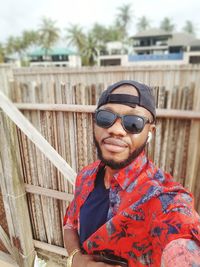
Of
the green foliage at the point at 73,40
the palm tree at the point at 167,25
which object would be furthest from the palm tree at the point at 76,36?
the palm tree at the point at 167,25

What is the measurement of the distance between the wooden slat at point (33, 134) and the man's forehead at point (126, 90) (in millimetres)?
1177

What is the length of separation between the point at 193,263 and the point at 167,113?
1.25m

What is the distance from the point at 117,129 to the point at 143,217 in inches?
18.6

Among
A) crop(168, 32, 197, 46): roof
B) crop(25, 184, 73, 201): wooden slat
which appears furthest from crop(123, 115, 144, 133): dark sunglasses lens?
crop(168, 32, 197, 46): roof

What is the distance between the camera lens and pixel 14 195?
2.88 metres

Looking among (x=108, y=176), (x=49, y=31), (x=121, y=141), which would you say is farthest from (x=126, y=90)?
(x=49, y=31)

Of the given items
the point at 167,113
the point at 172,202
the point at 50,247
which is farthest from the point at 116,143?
the point at 50,247

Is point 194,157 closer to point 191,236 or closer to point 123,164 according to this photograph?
point 123,164

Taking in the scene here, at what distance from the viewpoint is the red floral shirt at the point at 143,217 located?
100 cm

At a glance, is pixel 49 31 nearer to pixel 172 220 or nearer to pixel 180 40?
pixel 180 40

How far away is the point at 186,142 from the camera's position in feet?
6.51

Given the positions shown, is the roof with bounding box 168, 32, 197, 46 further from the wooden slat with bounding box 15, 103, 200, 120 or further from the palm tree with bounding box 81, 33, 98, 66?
the wooden slat with bounding box 15, 103, 200, 120

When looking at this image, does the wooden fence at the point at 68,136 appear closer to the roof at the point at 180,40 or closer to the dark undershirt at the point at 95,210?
the dark undershirt at the point at 95,210

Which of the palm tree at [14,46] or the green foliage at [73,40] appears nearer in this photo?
the green foliage at [73,40]
